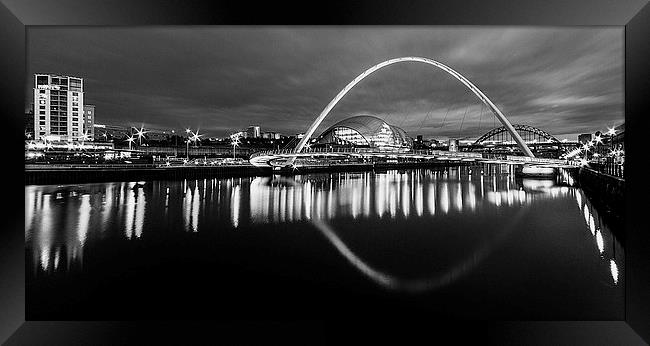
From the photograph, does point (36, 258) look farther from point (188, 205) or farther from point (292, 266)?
point (188, 205)

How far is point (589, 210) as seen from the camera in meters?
11.8

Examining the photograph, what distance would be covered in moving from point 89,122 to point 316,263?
3919 centimetres

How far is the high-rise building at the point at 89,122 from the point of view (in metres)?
30.0

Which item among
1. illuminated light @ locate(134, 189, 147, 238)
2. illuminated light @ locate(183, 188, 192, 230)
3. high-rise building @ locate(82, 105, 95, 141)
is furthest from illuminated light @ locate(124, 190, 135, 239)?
high-rise building @ locate(82, 105, 95, 141)

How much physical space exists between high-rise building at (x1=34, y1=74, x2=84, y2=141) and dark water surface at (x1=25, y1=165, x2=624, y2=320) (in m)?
29.7

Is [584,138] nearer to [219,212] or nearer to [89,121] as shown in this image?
[219,212]

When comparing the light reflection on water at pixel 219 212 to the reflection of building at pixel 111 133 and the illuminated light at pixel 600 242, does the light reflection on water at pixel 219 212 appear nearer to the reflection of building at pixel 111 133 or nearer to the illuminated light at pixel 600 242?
the illuminated light at pixel 600 242

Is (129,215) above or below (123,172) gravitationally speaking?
below

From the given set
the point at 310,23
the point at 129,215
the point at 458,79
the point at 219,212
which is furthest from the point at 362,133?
the point at 310,23

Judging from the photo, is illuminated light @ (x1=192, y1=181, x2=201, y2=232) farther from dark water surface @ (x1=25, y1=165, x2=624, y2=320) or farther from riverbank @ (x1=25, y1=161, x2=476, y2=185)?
riverbank @ (x1=25, y1=161, x2=476, y2=185)

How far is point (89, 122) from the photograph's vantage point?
34312mm

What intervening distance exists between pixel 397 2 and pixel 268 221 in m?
7.82

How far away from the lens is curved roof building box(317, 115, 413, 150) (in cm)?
4609
